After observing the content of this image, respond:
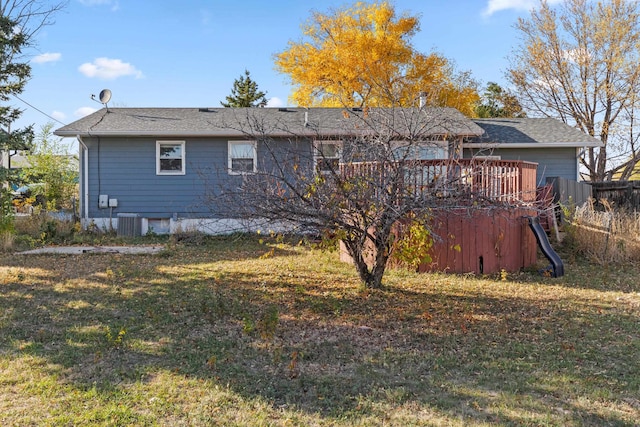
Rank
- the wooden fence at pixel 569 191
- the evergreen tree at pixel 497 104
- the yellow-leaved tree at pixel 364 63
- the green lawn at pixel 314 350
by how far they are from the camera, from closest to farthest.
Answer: the green lawn at pixel 314 350
the wooden fence at pixel 569 191
the evergreen tree at pixel 497 104
the yellow-leaved tree at pixel 364 63

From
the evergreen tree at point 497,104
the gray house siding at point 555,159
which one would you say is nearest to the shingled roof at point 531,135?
the gray house siding at point 555,159

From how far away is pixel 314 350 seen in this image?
3893 millimetres

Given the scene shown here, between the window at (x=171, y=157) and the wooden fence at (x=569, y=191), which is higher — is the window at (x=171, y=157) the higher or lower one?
the higher one

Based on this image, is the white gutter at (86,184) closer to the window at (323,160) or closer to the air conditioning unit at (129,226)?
the air conditioning unit at (129,226)

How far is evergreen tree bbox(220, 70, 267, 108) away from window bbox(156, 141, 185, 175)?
21.1 metres

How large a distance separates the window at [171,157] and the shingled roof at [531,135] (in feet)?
25.6

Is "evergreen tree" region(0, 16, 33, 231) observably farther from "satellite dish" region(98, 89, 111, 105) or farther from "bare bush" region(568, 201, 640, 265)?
"bare bush" region(568, 201, 640, 265)

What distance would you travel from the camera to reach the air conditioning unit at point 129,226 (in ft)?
38.4

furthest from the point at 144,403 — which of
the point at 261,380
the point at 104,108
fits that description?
the point at 104,108

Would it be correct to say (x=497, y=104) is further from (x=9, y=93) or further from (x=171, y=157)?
(x=9, y=93)

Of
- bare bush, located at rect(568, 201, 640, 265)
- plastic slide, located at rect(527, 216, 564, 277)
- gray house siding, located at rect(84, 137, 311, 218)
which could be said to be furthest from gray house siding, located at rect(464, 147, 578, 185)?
gray house siding, located at rect(84, 137, 311, 218)

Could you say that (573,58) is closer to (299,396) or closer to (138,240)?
(138,240)

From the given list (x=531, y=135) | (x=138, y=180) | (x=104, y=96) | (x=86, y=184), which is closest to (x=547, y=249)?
(x=531, y=135)

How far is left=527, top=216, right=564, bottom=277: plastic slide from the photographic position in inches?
284
